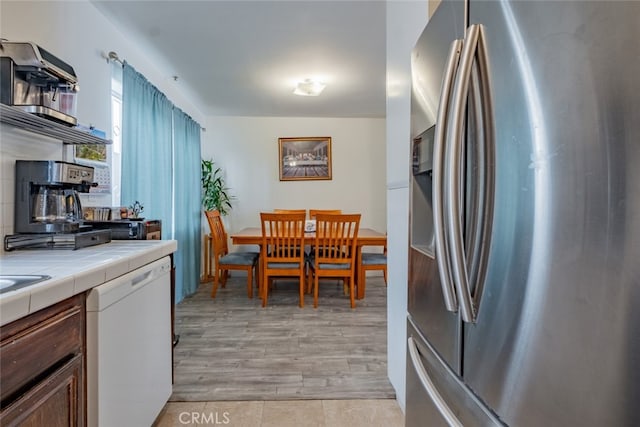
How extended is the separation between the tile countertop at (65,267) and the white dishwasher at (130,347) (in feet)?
0.14

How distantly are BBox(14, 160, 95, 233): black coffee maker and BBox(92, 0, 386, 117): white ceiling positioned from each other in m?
1.26

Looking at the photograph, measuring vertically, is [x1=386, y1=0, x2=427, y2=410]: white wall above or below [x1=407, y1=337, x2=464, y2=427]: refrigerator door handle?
above

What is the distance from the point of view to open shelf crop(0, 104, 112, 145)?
134cm

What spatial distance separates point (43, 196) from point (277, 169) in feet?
11.3

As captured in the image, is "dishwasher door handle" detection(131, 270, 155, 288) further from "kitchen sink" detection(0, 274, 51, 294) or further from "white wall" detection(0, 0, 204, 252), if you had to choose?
"white wall" detection(0, 0, 204, 252)

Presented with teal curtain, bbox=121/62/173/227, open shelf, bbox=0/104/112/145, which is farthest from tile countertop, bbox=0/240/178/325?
teal curtain, bbox=121/62/173/227

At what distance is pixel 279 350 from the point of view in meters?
2.44

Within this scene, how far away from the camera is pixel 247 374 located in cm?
209

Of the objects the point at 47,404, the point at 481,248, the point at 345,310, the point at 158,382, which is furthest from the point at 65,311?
the point at 345,310

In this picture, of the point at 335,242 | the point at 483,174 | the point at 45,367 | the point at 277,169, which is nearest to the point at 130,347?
the point at 45,367

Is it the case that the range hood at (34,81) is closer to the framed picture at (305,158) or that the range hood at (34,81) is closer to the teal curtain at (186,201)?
Result: the teal curtain at (186,201)

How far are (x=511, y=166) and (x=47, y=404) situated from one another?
1252 mm

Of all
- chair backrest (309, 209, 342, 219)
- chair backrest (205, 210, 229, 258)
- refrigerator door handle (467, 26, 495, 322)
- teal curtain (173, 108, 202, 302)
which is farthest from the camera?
chair backrest (309, 209, 342, 219)

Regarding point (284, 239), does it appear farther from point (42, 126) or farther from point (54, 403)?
point (54, 403)
